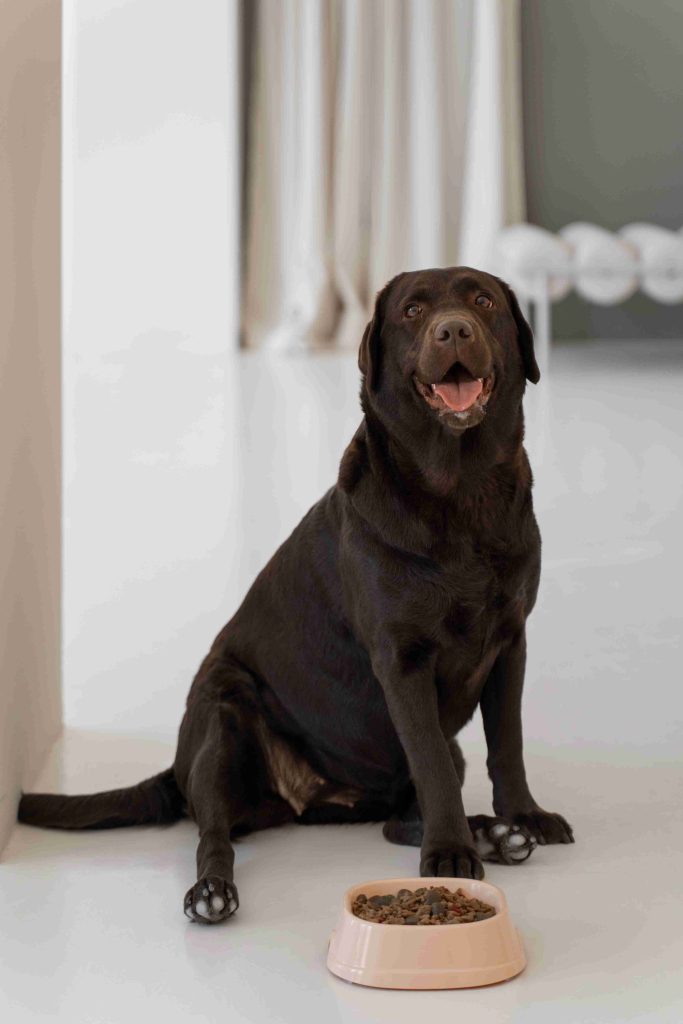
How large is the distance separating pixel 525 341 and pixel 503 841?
0.67 m

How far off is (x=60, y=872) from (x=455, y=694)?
0.57 m

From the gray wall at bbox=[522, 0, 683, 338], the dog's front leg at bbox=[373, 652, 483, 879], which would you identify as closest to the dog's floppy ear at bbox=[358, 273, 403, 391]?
the dog's front leg at bbox=[373, 652, 483, 879]

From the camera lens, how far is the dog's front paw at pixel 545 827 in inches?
77.3

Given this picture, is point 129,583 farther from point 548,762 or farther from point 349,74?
point 349,74

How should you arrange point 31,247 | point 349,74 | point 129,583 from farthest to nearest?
point 349,74 < point 129,583 < point 31,247

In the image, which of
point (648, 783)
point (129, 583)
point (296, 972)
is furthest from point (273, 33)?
point (296, 972)

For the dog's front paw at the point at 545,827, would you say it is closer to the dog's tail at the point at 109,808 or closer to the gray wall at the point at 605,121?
the dog's tail at the point at 109,808

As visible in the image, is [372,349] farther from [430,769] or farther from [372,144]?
[372,144]

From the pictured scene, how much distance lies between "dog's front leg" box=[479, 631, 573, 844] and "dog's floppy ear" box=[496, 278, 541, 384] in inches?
14.4

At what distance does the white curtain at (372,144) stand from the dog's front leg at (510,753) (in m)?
7.61

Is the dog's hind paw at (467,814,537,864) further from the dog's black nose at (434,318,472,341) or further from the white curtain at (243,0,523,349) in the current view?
the white curtain at (243,0,523,349)

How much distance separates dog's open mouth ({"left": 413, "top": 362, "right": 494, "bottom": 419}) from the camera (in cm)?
182

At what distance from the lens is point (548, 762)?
2.34 metres

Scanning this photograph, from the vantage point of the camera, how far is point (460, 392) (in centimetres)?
183
